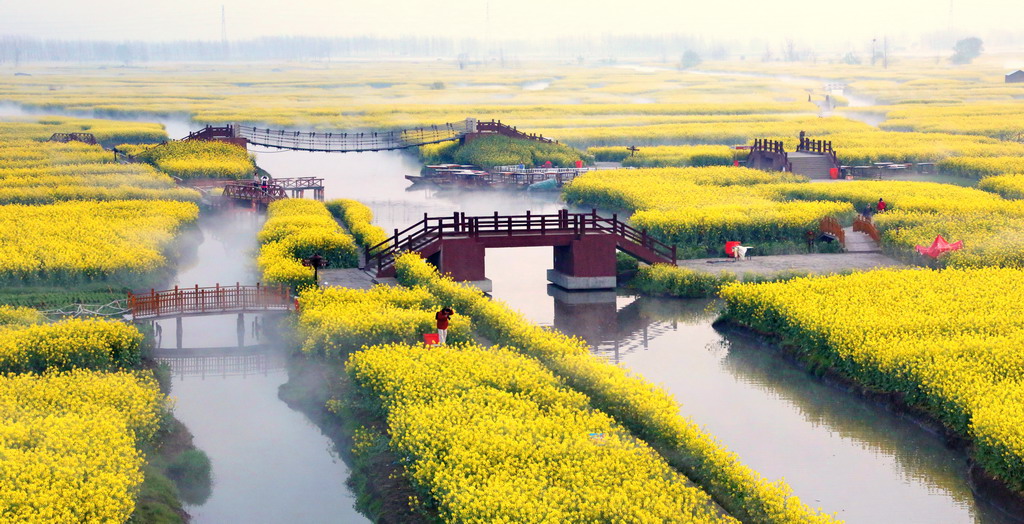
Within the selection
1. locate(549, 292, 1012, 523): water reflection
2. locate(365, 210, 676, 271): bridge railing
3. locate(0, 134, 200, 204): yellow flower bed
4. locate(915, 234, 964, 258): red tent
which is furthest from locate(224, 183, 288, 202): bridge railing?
locate(915, 234, 964, 258): red tent

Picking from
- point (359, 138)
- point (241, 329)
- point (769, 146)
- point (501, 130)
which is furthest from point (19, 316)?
point (359, 138)

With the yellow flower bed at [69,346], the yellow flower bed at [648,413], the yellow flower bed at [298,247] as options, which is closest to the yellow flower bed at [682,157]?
the yellow flower bed at [298,247]

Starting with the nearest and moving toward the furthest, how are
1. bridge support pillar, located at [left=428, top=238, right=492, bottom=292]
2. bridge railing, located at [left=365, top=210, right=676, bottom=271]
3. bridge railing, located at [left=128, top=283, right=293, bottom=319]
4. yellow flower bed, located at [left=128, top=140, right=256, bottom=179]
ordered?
bridge railing, located at [left=128, top=283, right=293, bottom=319] → bridge railing, located at [left=365, top=210, right=676, bottom=271] → bridge support pillar, located at [left=428, top=238, right=492, bottom=292] → yellow flower bed, located at [left=128, top=140, right=256, bottom=179]

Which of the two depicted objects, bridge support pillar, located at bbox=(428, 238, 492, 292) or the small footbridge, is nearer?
bridge support pillar, located at bbox=(428, 238, 492, 292)

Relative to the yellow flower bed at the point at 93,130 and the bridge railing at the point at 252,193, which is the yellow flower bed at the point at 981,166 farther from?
the yellow flower bed at the point at 93,130

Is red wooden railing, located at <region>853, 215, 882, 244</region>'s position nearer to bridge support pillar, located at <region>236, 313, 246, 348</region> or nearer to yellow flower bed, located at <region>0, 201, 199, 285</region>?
bridge support pillar, located at <region>236, 313, 246, 348</region>

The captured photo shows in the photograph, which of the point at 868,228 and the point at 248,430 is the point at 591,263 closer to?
the point at 868,228
